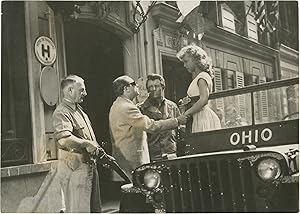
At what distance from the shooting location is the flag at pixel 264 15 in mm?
1755

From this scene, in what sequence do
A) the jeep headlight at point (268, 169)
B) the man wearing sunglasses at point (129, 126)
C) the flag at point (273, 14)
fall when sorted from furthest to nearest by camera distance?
the man wearing sunglasses at point (129, 126) → the flag at point (273, 14) → the jeep headlight at point (268, 169)

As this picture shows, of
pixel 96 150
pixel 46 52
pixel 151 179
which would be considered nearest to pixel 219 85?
pixel 151 179

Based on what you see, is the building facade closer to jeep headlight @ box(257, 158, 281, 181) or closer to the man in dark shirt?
the man in dark shirt

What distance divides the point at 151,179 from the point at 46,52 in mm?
677

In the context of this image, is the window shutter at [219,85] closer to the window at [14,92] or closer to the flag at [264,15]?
the flag at [264,15]

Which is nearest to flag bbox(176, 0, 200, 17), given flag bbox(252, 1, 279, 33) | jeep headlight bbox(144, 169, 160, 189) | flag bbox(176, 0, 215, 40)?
flag bbox(176, 0, 215, 40)

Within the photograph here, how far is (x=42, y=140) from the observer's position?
1.92 meters

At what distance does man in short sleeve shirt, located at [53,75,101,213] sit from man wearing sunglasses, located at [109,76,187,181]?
3.9 inches

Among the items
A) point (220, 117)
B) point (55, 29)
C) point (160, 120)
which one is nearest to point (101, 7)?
point (55, 29)

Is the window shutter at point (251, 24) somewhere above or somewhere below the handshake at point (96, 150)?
above

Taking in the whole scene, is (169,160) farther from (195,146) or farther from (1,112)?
(1,112)

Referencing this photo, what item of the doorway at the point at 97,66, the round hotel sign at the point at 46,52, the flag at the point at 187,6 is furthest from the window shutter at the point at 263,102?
the round hotel sign at the point at 46,52

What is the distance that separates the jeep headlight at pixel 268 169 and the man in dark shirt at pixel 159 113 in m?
0.36

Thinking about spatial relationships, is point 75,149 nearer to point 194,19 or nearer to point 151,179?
point 151,179
